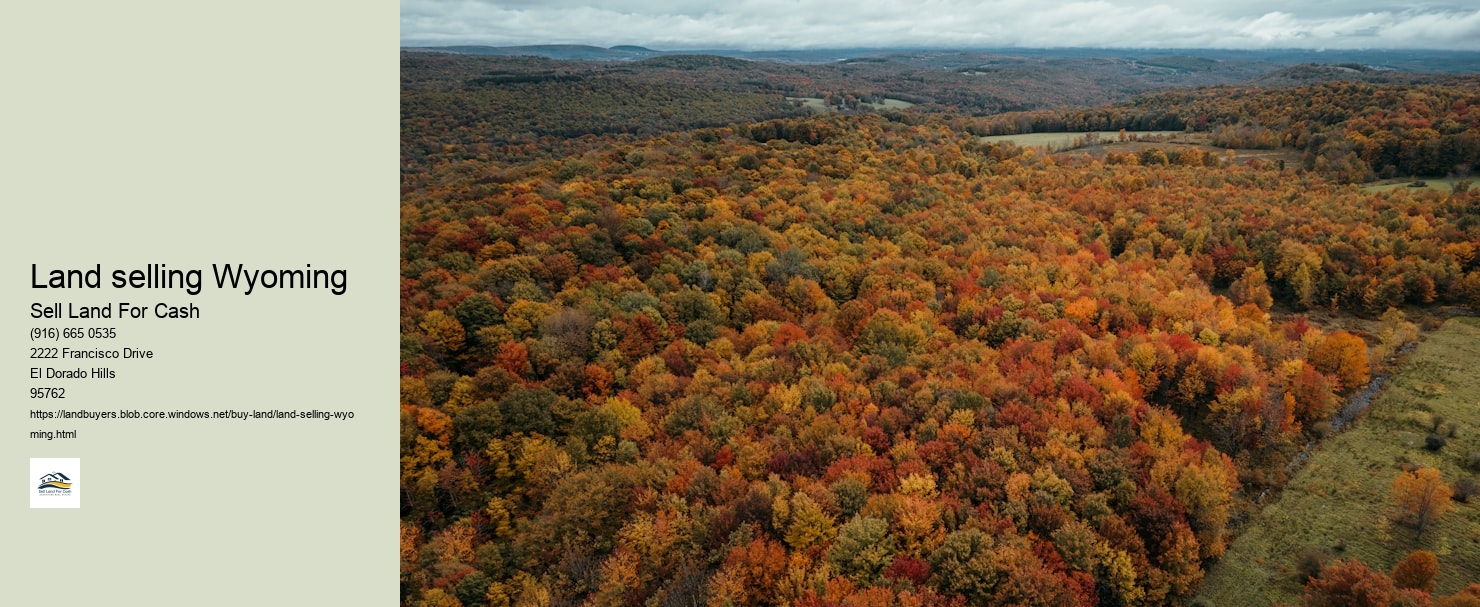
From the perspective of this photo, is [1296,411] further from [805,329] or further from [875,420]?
[805,329]

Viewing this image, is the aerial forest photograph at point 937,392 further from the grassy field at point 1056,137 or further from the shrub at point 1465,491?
the grassy field at point 1056,137

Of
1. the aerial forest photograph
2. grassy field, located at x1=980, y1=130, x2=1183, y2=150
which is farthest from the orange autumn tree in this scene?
grassy field, located at x1=980, y1=130, x2=1183, y2=150

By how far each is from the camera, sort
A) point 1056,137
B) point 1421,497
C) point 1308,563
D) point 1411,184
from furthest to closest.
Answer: point 1056,137 → point 1411,184 → point 1421,497 → point 1308,563

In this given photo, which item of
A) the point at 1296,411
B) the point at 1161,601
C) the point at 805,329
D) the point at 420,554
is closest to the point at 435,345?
the point at 420,554

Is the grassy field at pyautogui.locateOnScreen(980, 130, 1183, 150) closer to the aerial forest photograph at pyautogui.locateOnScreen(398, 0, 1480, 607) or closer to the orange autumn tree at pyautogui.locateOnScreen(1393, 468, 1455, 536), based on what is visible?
the aerial forest photograph at pyautogui.locateOnScreen(398, 0, 1480, 607)
